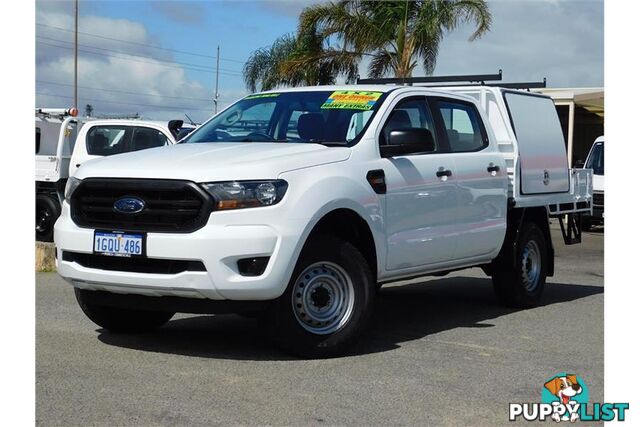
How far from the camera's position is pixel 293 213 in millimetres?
6395

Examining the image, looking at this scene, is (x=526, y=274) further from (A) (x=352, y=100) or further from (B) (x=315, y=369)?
(B) (x=315, y=369)

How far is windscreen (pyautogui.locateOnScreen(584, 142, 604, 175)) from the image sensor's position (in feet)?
68.3

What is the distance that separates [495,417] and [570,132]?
22.4 m

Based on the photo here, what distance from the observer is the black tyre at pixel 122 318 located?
290 inches

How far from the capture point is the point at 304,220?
6.45m

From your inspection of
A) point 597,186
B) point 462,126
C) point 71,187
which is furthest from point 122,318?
point 597,186

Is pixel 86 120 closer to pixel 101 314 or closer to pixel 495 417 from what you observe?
pixel 101 314

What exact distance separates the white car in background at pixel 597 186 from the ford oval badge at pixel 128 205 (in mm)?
→ 14604

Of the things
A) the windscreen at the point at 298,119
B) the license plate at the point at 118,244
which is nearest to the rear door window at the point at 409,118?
the windscreen at the point at 298,119

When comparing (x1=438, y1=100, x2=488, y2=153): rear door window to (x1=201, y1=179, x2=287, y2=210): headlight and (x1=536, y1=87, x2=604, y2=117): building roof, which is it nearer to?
(x1=201, y1=179, x2=287, y2=210): headlight

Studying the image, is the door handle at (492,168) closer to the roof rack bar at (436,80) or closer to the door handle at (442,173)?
the door handle at (442,173)

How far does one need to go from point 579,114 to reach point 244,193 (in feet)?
92.0

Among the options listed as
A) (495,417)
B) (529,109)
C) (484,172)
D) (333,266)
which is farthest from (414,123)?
(495,417)

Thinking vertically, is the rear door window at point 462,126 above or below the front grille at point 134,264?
above
